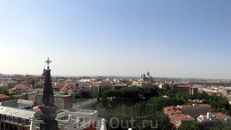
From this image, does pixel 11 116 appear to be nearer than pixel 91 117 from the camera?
No

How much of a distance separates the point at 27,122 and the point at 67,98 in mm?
6020

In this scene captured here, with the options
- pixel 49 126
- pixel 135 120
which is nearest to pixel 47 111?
pixel 49 126

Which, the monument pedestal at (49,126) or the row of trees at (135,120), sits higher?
the monument pedestal at (49,126)

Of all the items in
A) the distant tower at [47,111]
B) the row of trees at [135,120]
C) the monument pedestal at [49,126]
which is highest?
the distant tower at [47,111]

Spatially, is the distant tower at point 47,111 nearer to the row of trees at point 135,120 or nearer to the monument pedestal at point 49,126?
the monument pedestal at point 49,126

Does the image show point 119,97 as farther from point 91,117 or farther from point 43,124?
point 43,124

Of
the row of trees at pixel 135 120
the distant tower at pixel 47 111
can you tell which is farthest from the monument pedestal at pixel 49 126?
the row of trees at pixel 135 120

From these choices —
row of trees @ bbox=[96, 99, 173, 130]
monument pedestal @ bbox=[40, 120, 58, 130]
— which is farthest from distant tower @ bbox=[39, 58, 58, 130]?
row of trees @ bbox=[96, 99, 173, 130]

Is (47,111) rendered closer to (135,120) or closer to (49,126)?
(49,126)

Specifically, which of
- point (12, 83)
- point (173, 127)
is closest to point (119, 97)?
point (173, 127)

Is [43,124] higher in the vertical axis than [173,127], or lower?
higher

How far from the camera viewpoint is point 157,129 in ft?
47.9

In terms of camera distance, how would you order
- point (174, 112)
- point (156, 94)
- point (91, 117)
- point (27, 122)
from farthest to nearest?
point (156, 94) → point (174, 112) → point (27, 122) → point (91, 117)

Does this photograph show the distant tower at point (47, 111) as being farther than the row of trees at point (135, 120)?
No
